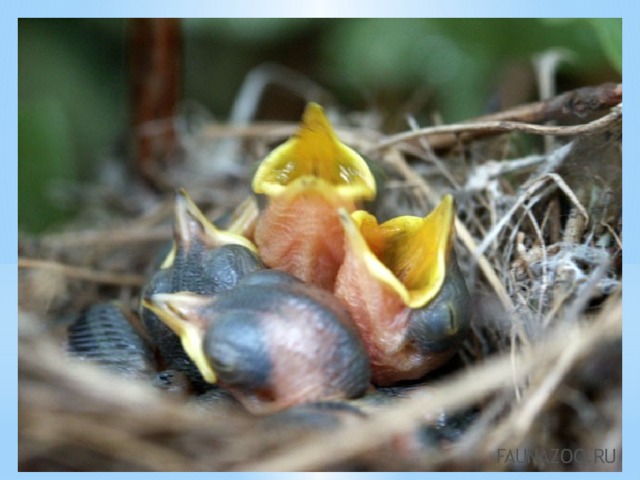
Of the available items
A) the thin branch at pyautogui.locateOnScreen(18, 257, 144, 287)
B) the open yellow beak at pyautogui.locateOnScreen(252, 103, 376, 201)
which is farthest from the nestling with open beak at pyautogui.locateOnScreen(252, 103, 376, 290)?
the thin branch at pyautogui.locateOnScreen(18, 257, 144, 287)

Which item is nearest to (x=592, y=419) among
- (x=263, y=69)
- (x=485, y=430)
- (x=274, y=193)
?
(x=485, y=430)

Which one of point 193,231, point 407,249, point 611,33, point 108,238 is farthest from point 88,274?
point 611,33

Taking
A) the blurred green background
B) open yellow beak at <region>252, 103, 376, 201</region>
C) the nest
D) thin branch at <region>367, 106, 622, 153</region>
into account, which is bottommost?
the nest

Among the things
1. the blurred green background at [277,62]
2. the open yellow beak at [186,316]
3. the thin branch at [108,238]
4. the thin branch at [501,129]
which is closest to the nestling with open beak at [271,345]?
the open yellow beak at [186,316]

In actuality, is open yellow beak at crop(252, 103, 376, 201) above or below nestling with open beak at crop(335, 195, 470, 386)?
above

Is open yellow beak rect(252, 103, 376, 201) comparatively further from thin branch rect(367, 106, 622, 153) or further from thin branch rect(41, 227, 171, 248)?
thin branch rect(41, 227, 171, 248)

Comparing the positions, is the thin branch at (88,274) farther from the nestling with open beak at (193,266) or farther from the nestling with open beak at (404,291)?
the nestling with open beak at (404,291)

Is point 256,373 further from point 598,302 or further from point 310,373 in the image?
point 598,302
